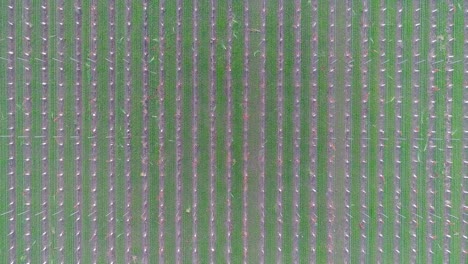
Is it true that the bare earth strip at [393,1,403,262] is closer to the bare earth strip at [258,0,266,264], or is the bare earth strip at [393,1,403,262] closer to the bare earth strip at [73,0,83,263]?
the bare earth strip at [258,0,266,264]

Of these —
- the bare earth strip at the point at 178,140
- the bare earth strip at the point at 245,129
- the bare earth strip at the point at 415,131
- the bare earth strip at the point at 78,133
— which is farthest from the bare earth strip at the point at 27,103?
the bare earth strip at the point at 415,131

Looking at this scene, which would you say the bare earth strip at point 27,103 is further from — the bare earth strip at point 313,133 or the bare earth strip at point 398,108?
the bare earth strip at point 398,108

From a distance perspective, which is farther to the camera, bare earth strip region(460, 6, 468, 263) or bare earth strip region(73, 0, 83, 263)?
bare earth strip region(73, 0, 83, 263)

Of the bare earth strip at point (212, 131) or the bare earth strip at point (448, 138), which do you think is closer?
the bare earth strip at point (448, 138)

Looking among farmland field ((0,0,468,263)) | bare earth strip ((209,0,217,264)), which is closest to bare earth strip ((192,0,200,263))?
farmland field ((0,0,468,263))

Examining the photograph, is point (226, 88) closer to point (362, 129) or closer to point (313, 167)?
point (313, 167)

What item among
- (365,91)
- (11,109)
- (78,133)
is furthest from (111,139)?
(365,91)
